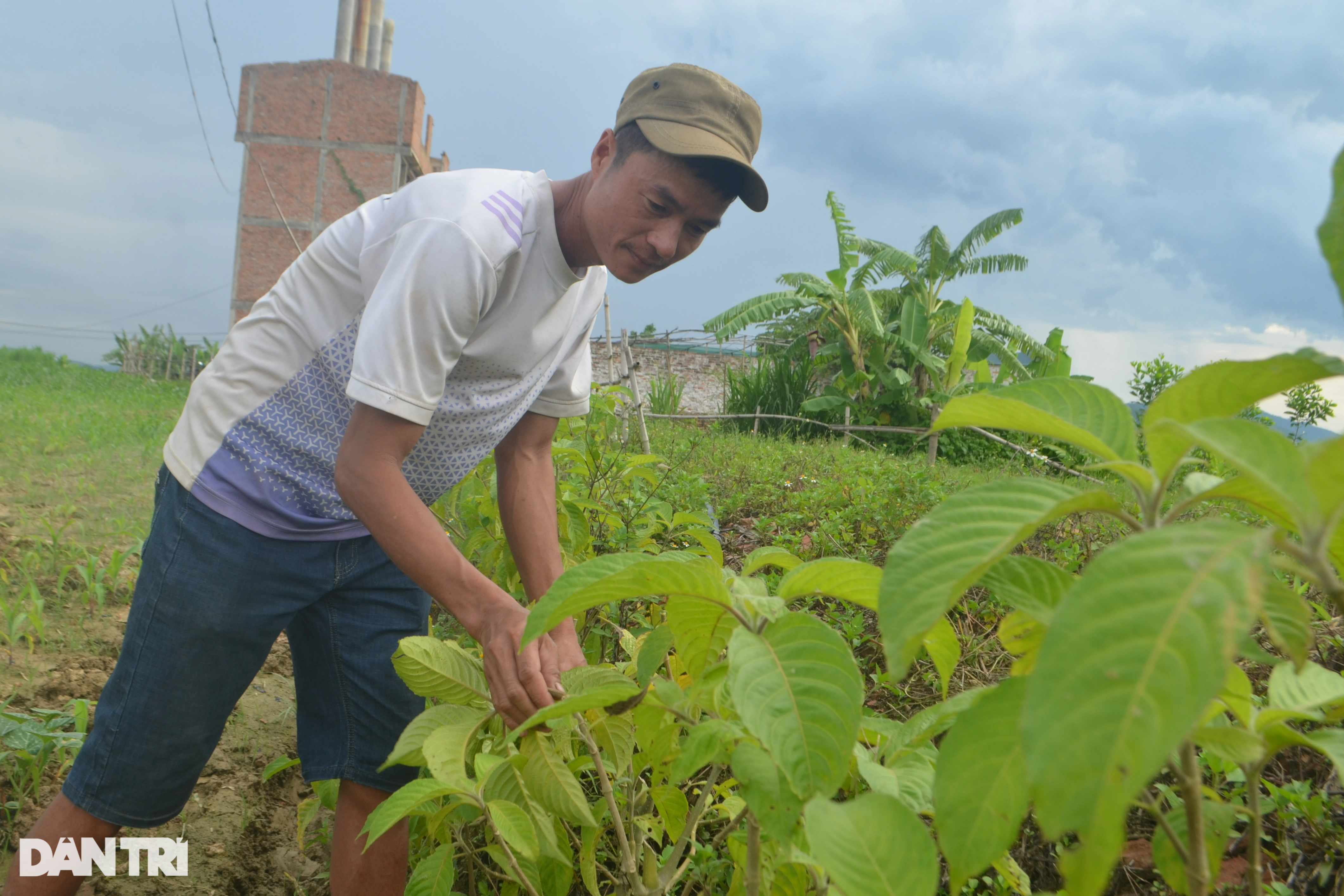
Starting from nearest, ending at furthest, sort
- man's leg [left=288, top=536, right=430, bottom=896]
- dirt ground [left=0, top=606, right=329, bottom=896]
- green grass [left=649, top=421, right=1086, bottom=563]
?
man's leg [left=288, top=536, right=430, bottom=896] < dirt ground [left=0, top=606, right=329, bottom=896] < green grass [left=649, top=421, right=1086, bottom=563]

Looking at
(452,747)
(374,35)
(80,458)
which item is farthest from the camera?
(374,35)

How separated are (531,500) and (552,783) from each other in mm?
856

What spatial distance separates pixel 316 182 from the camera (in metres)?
13.1

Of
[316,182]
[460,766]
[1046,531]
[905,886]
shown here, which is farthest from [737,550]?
[316,182]

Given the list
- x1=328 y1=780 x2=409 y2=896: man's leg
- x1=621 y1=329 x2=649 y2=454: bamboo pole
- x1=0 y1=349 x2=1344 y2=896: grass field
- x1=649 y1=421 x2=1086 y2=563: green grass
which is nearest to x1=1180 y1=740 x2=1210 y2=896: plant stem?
x1=0 y1=349 x2=1344 y2=896: grass field

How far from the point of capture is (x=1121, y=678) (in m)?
0.34

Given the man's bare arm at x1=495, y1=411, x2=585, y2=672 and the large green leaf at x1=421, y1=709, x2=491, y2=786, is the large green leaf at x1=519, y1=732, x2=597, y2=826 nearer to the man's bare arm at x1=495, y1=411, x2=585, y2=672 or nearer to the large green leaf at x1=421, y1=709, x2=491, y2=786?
the large green leaf at x1=421, y1=709, x2=491, y2=786

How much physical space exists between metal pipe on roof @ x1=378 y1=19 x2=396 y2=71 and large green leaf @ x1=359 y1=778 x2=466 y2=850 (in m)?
15.7

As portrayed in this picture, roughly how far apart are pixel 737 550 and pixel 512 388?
6.71 ft

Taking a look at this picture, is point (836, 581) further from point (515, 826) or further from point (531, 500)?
point (531, 500)

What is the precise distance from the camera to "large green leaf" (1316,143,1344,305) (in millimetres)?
397

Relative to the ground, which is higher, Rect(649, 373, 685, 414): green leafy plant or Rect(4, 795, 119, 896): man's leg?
Rect(649, 373, 685, 414): green leafy plant

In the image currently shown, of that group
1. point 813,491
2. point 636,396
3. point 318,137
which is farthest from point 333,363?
point 318,137

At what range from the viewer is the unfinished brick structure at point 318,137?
1295cm
